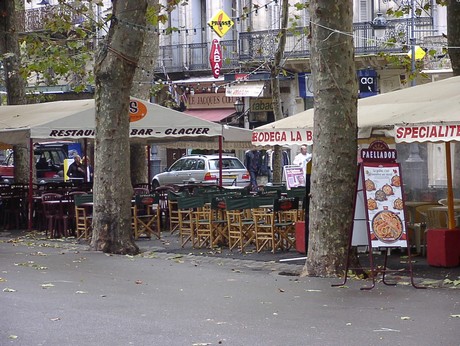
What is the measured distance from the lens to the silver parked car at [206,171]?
3734 centimetres

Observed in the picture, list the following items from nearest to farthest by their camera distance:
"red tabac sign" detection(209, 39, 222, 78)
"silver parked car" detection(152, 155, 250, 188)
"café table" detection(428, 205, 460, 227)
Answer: "café table" detection(428, 205, 460, 227) < "silver parked car" detection(152, 155, 250, 188) < "red tabac sign" detection(209, 39, 222, 78)

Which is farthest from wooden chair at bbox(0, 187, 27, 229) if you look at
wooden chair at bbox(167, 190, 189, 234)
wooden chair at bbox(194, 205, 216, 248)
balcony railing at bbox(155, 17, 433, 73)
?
balcony railing at bbox(155, 17, 433, 73)

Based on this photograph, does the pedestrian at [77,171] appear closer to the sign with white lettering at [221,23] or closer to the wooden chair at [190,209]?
the wooden chair at [190,209]

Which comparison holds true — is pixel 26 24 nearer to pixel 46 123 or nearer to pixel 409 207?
pixel 46 123

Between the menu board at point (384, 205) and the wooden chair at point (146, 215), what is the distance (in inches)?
326

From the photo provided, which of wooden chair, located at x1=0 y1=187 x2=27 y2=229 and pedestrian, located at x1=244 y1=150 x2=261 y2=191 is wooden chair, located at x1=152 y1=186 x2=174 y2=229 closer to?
wooden chair, located at x1=0 y1=187 x2=27 y2=229

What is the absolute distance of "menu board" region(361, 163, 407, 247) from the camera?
13805mm

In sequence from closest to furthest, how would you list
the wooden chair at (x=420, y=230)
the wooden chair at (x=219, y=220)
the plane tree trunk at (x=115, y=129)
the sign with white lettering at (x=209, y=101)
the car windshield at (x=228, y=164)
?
the wooden chair at (x=420, y=230) < the plane tree trunk at (x=115, y=129) < the wooden chair at (x=219, y=220) < the car windshield at (x=228, y=164) < the sign with white lettering at (x=209, y=101)

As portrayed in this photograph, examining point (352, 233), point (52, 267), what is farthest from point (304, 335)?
point (52, 267)

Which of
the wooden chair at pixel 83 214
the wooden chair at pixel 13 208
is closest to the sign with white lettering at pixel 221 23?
the wooden chair at pixel 13 208

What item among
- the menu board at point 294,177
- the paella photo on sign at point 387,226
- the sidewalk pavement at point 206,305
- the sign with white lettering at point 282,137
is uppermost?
the sign with white lettering at point 282,137

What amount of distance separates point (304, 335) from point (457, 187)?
9251 millimetres

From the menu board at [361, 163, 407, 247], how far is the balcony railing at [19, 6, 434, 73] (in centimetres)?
2105

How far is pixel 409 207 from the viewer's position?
1780cm
